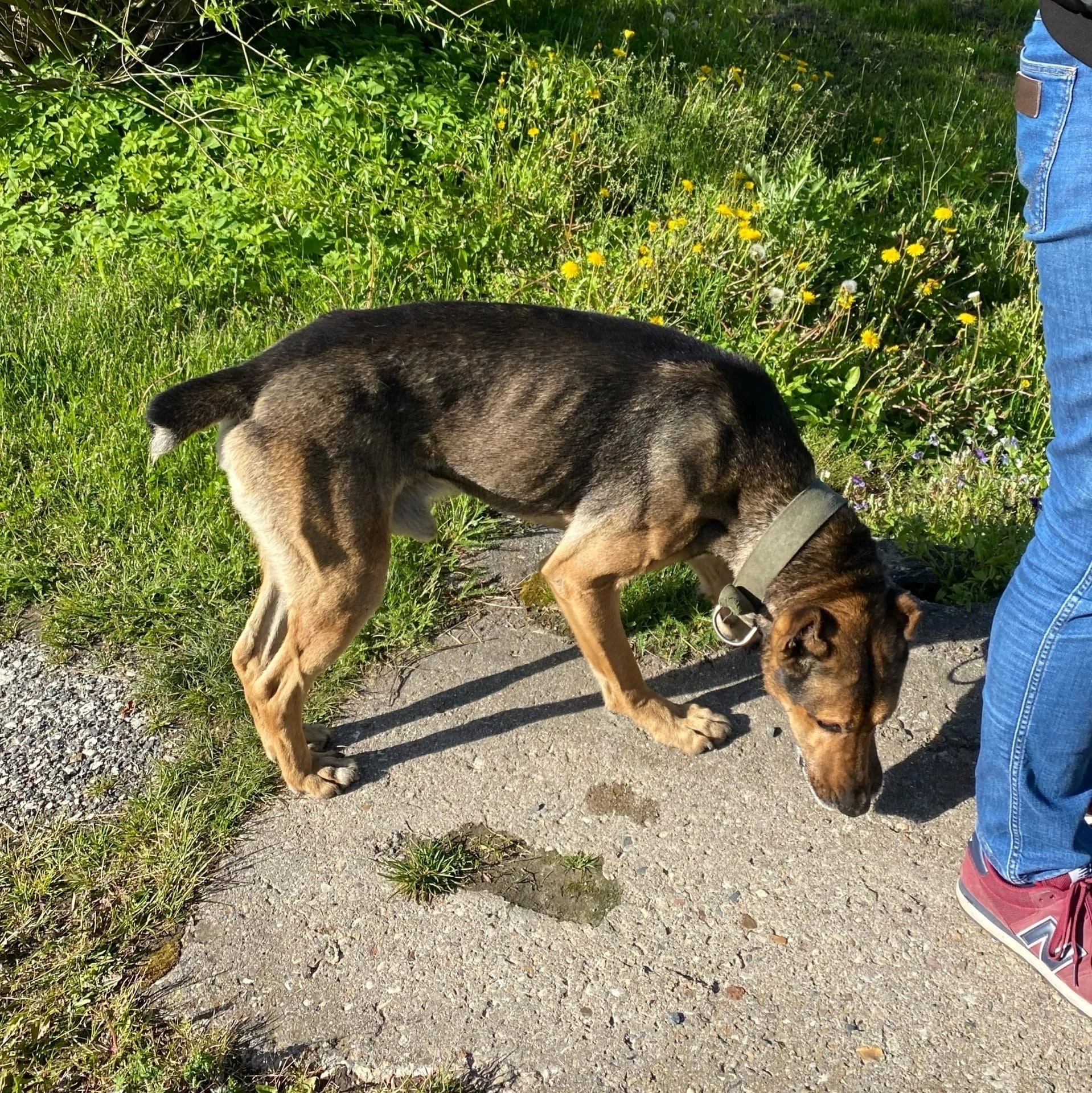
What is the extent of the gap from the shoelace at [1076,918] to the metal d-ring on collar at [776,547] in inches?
50.7

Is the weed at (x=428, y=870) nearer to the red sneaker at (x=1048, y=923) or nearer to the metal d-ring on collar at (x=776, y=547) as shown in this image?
the metal d-ring on collar at (x=776, y=547)

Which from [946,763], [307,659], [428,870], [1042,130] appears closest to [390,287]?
[307,659]

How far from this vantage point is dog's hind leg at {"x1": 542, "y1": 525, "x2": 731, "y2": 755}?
3617 mm

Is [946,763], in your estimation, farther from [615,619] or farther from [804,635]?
[615,619]

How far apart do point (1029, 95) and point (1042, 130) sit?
100mm

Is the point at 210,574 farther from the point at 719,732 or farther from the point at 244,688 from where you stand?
the point at 719,732

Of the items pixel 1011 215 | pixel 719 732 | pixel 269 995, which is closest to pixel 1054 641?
pixel 719 732

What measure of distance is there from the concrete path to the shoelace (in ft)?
0.49

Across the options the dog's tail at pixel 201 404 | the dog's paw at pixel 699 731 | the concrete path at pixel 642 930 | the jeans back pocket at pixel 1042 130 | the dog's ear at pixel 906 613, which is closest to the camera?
the jeans back pocket at pixel 1042 130

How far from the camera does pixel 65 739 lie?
3.77 m

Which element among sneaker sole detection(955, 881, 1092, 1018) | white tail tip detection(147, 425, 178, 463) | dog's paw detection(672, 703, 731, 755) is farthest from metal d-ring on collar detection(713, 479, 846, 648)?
white tail tip detection(147, 425, 178, 463)

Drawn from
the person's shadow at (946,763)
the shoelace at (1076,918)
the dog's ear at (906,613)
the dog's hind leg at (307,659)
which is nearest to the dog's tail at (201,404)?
the dog's hind leg at (307,659)

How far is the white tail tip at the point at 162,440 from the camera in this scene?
3223 millimetres

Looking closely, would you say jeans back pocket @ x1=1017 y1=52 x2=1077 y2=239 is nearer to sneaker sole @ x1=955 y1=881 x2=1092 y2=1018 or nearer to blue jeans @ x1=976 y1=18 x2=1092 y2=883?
blue jeans @ x1=976 y1=18 x2=1092 y2=883
